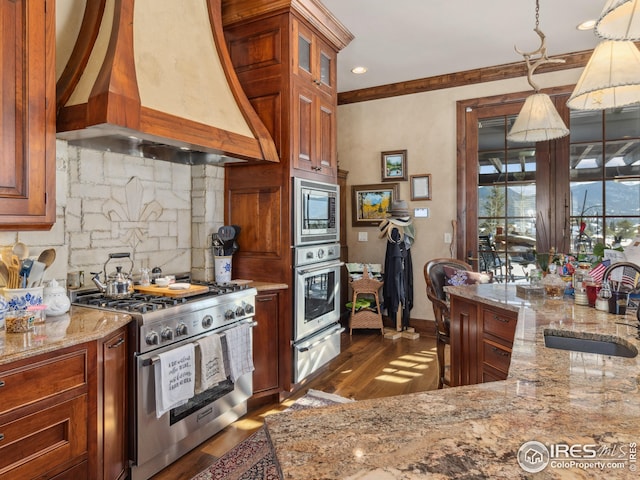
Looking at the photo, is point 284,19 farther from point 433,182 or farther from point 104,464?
point 104,464

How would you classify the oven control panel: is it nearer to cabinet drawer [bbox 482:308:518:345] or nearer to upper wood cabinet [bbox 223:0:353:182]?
upper wood cabinet [bbox 223:0:353:182]

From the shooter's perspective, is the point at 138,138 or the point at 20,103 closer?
the point at 20,103

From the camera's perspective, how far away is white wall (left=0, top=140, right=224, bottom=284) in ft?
7.27

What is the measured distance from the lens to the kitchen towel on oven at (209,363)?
229 cm

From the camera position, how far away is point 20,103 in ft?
5.80

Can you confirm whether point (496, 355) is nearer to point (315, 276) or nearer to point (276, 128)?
Answer: point (315, 276)

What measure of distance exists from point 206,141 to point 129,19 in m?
0.71

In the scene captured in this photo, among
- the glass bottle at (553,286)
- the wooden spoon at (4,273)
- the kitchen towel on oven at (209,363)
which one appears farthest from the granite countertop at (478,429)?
the wooden spoon at (4,273)

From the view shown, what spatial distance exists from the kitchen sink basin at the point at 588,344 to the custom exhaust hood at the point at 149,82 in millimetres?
2056

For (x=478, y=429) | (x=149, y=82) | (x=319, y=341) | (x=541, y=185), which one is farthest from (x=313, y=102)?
(x=478, y=429)

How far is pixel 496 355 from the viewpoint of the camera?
217 cm

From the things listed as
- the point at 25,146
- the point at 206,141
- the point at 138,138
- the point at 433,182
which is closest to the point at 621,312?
the point at 206,141

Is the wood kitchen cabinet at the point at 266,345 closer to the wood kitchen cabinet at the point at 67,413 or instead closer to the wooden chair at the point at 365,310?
the wood kitchen cabinet at the point at 67,413

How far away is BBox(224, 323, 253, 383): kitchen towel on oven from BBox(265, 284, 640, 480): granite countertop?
Answer: 1712 millimetres
